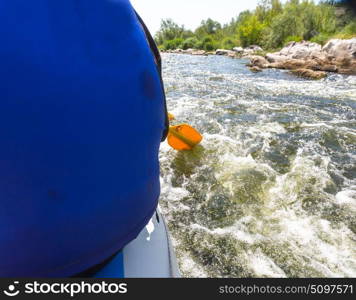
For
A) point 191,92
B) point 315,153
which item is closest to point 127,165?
point 315,153

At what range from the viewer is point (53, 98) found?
0.64 metres

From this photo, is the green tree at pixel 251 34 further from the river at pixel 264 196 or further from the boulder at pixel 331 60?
the river at pixel 264 196

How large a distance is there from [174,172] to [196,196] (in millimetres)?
569

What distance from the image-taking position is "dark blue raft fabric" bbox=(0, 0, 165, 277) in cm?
61

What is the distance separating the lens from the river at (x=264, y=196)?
194cm

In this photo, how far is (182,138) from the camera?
342cm

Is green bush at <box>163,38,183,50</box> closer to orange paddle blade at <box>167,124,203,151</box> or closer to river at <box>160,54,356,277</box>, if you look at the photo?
river at <box>160,54,356,277</box>

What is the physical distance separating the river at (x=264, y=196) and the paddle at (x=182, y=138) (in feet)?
0.37

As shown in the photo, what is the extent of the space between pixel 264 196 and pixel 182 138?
4.30 ft

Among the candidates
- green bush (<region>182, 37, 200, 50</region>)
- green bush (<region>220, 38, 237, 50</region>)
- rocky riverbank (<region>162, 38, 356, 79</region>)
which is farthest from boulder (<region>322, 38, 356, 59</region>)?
green bush (<region>182, 37, 200, 50</region>)

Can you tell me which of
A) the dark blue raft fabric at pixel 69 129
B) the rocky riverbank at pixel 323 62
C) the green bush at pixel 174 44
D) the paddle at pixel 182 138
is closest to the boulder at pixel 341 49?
the rocky riverbank at pixel 323 62

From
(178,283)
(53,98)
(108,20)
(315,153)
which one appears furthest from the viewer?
(315,153)

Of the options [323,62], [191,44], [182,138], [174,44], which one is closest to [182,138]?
[182,138]

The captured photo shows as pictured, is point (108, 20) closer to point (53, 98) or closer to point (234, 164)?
point (53, 98)
